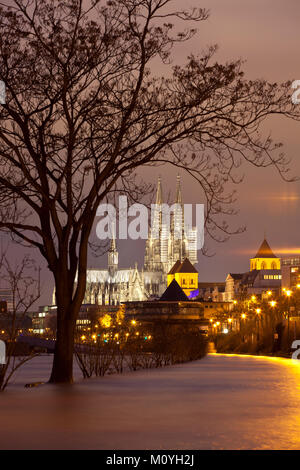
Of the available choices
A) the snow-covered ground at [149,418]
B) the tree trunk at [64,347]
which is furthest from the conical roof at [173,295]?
the snow-covered ground at [149,418]

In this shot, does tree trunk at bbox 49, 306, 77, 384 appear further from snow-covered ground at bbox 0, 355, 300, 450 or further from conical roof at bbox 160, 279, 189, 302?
conical roof at bbox 160, 279, 189, 302

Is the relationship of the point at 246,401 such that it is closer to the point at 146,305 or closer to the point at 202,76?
the point at 202,76

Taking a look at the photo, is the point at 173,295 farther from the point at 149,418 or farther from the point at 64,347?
the point at 149,418

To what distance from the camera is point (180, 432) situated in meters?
11.1

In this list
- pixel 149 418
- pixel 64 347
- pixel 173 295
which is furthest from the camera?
pixel 173 295

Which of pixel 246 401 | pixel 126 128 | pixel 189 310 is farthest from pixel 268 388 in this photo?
pixel 189 310

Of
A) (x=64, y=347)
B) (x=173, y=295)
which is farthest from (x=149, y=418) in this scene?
(x=173, y=295)

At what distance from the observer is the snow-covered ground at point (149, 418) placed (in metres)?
10.1

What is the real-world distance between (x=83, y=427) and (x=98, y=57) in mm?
10439

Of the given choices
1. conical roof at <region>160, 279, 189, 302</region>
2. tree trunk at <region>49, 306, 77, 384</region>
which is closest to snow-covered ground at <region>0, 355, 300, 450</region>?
tree trunk at <region>49, 306, 77, 384</region>

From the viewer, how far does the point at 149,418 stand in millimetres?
12891

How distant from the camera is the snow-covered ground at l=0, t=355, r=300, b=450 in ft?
33.2

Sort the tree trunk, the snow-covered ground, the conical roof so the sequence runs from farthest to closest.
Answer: the conical roof → the tree trunk → the snow-covered ground

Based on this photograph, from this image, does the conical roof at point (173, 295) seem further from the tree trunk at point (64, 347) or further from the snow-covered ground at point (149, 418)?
the snow-covered ground at point (149, 418)
